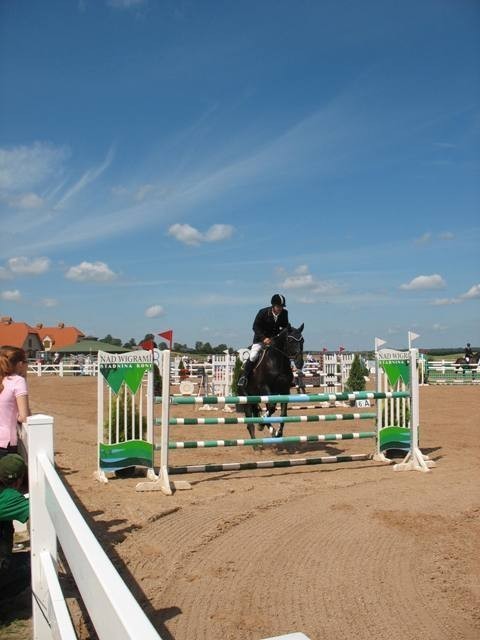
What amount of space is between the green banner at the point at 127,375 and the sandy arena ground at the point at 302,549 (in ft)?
3.65

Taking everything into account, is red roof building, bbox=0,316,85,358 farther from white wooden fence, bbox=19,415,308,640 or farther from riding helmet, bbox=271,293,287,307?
white wooden fence, bbox=19,415,308,640

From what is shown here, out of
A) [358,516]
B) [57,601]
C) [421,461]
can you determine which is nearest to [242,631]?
[57,601]

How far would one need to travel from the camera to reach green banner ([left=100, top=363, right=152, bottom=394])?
6.87 metres

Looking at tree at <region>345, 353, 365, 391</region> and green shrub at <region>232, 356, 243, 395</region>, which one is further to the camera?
tree at <region>345, 353, 365, 391</region>

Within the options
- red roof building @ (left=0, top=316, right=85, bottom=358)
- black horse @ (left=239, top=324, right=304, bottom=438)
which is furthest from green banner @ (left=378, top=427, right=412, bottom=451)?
red roof building @ (left=0, top=316, right=85, bottom=358)

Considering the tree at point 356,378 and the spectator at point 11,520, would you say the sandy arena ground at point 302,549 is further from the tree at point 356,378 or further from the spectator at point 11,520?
the tree at point 356,378

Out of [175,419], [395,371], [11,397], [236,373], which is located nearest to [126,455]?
[175,419]

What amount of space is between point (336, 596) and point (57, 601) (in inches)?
74.4

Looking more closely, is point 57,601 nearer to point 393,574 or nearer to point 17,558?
point 17,558

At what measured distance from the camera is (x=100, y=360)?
673cm

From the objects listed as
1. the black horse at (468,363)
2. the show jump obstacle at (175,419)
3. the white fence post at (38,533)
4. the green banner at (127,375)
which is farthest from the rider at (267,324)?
the black horse at (468,363)

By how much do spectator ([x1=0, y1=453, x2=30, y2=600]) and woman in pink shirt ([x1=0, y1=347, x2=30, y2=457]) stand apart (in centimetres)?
76

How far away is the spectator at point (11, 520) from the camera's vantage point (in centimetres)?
332

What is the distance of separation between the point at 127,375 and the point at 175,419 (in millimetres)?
797
